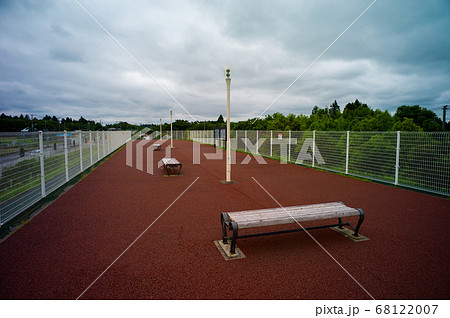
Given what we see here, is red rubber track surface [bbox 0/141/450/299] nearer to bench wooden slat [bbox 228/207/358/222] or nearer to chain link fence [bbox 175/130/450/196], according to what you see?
bench wooden slat [bbox 228/207/358/222]

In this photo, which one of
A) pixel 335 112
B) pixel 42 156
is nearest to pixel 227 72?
pixel 42 156

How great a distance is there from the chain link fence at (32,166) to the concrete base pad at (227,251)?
401cm

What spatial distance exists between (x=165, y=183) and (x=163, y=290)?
6964 millimetres

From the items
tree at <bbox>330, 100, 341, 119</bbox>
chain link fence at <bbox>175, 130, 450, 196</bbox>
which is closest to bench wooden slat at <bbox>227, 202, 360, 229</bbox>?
chain link fence at <bbox>175, 130, 450, 196</bbox>

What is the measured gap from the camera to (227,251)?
13.7 feet

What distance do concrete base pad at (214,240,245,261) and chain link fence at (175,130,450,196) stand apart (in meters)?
6.75

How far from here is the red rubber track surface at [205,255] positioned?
3.16 metres

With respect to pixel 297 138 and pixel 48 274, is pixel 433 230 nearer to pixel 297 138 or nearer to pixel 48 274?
pixel 48 274

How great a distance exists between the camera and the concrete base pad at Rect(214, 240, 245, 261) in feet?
13.1

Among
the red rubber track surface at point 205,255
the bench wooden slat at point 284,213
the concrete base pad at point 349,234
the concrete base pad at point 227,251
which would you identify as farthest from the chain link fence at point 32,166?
the concrete base pad at point 349,234

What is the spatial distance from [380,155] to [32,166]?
35.9 feet

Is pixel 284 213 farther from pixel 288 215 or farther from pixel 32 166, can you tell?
pixel 32 166

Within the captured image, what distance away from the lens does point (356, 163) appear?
11.2m

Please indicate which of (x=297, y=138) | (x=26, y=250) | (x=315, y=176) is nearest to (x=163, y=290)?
(x=26, y=250)
